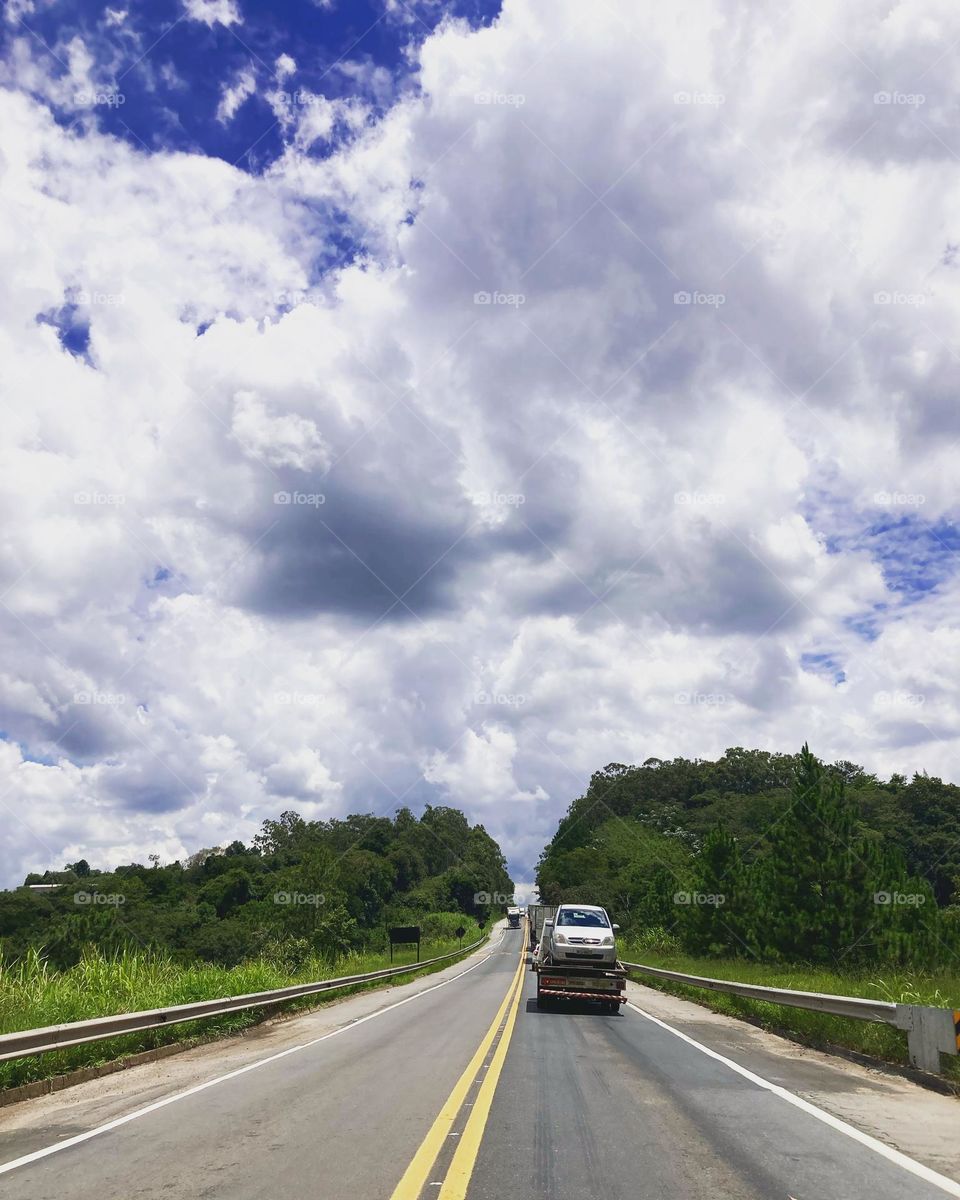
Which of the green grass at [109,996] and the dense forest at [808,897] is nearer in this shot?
the green grass at [109,996]

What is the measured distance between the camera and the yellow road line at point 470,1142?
5.47 meters

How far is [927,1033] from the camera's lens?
392 inches

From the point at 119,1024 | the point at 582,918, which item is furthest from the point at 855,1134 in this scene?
the point at 582,918

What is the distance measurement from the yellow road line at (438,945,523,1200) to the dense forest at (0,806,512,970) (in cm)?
847

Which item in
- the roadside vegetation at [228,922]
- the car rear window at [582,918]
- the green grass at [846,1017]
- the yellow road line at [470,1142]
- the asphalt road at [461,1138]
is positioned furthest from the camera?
the car rear window at [582,918]

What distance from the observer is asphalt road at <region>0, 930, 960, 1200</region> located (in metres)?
5.62

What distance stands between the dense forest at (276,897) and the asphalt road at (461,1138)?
6997mm

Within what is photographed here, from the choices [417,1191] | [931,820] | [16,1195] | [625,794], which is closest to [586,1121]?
[417,1191]

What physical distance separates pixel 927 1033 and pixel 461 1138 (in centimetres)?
618

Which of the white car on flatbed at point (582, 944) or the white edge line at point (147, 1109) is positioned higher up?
the white car on flatbed at point (582, 944)

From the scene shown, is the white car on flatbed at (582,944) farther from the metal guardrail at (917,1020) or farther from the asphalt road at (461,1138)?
the asphalt road at (461,1138)

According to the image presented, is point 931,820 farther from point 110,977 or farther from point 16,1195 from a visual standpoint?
point 16,1195

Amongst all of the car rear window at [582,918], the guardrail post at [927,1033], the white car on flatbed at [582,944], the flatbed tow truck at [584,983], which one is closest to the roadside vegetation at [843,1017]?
the guardrail post at [927,1033]

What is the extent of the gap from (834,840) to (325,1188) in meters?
31.6
